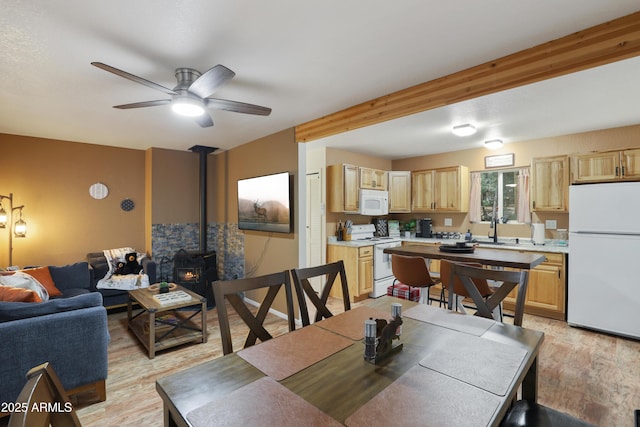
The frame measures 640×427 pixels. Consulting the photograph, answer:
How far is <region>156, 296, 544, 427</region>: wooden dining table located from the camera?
3.16 ft

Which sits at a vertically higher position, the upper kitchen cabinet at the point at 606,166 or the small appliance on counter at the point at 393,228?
the upper kitchen cabinet at the point at 606,166

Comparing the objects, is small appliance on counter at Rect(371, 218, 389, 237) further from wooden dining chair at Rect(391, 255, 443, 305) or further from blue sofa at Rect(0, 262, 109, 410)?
blue sofa at Rect(0, 262, 109, 410)

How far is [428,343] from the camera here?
4.86 ft

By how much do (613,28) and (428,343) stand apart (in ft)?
7.12

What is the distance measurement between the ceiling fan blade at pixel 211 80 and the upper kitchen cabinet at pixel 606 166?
4.14 meters

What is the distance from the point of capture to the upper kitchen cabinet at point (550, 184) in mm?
4164

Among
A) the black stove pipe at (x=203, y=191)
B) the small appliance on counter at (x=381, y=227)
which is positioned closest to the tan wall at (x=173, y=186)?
the black stove pipe at (x=203, y=191)

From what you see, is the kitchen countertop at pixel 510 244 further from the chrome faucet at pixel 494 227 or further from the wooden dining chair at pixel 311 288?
the wooden dining chair at pixel 311 288

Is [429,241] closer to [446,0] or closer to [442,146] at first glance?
[442,146]

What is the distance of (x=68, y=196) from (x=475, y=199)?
21.5 feet

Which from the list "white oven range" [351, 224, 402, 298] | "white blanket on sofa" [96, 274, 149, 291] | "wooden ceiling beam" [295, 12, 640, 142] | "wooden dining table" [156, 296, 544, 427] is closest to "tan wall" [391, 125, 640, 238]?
"white oven range" [351, 224, 402, 298]

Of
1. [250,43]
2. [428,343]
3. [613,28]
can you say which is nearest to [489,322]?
[428,343]

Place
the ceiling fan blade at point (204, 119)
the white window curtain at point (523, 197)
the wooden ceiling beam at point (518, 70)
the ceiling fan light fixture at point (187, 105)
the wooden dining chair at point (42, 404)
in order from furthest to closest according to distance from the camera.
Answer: the white window curtain at point (523, 197) → the ceiling fan blade at point (204, 119) → the ceiling fan light fixture at point (187, 105) → the wooden ceiling beam at point (518, 70) → the wooden dining chair at point (42, 404)

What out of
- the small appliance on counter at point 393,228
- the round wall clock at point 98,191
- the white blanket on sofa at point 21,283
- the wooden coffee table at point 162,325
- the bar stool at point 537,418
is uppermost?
the round wall clock at point 98,191
